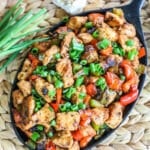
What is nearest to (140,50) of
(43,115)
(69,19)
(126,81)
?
(126,81)

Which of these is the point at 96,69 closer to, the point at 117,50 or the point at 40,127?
the point at 117,50

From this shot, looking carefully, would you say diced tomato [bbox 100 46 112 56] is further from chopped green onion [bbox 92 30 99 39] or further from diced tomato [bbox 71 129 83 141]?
diced tomato [bbox 71 129 83 141]

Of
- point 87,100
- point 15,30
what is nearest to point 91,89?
point 87,100

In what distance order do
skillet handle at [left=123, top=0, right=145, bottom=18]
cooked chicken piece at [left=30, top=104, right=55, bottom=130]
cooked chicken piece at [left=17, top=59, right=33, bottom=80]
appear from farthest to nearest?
skillet handle at [left=123, top=0, right=145, bottom=18] → cooked chicken piece at [left=17, top=59, right=33, bottom=80] → cooked chicken piece at [left=30, top=104, right=55, bottom=130]

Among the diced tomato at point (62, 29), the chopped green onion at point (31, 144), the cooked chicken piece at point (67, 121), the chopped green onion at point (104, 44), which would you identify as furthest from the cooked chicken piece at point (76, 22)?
the chopped green onion at point (31, 144)

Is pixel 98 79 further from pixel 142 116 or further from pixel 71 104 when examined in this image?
pixel 142 116

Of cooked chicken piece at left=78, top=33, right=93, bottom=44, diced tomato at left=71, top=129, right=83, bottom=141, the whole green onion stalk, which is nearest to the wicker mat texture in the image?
the whole green onion stalk
